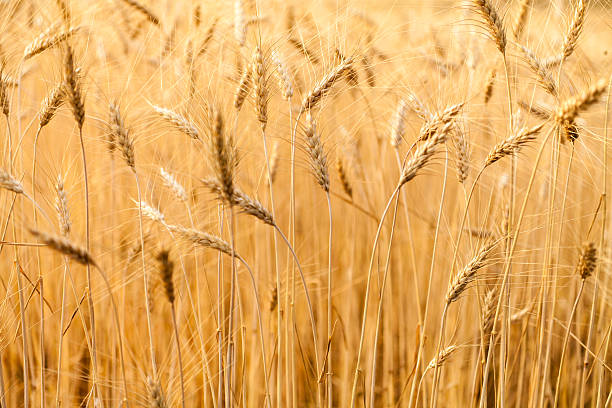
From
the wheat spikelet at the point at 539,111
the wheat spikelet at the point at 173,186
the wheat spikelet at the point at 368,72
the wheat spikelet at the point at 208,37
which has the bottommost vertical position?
the wheat spikelet at the point at 173,186

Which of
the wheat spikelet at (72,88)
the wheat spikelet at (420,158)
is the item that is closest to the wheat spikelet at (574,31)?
the wheat spikelet at (420,158)

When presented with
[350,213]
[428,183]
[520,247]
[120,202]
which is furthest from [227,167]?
[428,183]

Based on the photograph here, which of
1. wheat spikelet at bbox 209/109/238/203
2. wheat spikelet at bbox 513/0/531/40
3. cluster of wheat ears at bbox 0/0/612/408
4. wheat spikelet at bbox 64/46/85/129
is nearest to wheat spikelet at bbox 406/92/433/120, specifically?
cluster of wheat ears at bbox 0/0/612/408

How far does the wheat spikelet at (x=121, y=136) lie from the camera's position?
53.0 inches

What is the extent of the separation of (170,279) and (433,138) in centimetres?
76

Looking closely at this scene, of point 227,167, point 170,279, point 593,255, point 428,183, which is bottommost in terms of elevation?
point 170,279

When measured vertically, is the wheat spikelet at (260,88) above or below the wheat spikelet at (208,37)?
below

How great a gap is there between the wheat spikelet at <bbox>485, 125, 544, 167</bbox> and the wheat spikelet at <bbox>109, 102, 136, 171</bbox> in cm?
98

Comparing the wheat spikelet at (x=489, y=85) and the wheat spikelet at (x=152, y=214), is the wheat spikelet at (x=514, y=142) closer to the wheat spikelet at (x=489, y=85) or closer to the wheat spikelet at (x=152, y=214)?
the wheat spikelet at (x=489, y=85)

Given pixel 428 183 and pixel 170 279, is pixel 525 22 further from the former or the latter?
pixel 170 279

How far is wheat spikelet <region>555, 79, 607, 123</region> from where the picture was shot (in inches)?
44.8

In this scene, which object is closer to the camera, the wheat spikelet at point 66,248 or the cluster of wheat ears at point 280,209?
the wheat spikelet at point 66,248

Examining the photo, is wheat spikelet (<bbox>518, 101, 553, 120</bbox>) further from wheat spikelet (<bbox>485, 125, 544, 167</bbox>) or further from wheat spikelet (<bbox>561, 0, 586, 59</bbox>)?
wheat spikelet (<bbox>485, 125, 544, 167</bbox>)

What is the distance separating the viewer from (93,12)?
5.79ft
